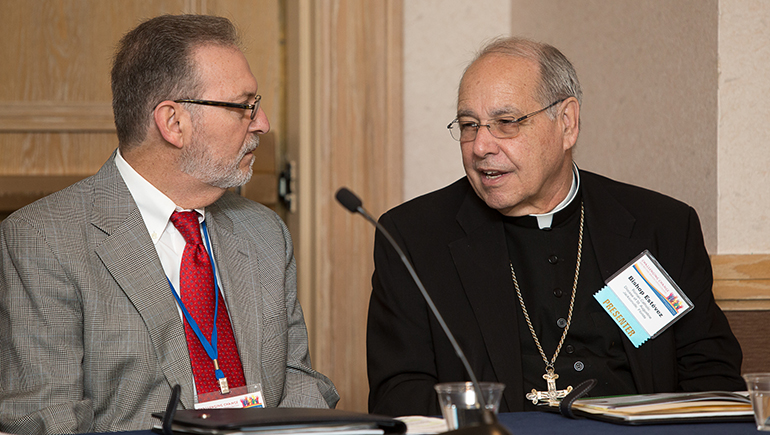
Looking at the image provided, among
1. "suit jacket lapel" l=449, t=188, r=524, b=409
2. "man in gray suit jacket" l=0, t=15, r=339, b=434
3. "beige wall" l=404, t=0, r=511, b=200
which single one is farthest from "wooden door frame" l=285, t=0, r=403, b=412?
"suit jacket lapel" l=449, t=188, r=524, b=409

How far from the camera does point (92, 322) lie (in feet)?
5.95

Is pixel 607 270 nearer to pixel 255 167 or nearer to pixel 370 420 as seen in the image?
pixel 370 420

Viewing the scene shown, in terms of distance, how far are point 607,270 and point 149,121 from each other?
134 centimetres

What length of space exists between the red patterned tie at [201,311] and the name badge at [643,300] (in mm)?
1013

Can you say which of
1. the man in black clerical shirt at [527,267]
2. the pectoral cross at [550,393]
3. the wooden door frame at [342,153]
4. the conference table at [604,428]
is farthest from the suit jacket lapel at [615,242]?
the wooden door frame at [342,153]

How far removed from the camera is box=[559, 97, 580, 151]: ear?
2.29 meters

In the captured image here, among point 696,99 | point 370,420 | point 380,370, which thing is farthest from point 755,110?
point 370,420

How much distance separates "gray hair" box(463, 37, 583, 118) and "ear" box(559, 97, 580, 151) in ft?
0.09

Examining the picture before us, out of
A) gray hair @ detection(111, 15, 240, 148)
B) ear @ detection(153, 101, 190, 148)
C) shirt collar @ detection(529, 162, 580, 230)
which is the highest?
gray hair @ detection(111, 15, 240, 148)

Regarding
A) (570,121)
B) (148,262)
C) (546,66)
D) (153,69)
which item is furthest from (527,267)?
(153,69)

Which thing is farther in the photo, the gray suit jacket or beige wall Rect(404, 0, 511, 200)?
beige wall Rect(404, 0, 511, 200)

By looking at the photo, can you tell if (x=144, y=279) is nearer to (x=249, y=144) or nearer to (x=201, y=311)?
(x=201, y=311)

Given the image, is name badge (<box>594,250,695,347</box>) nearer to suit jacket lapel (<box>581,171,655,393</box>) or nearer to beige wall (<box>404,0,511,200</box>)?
suit jacket lapel (<box>581,171,655,393</box>)

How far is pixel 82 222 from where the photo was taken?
191 centimetres
